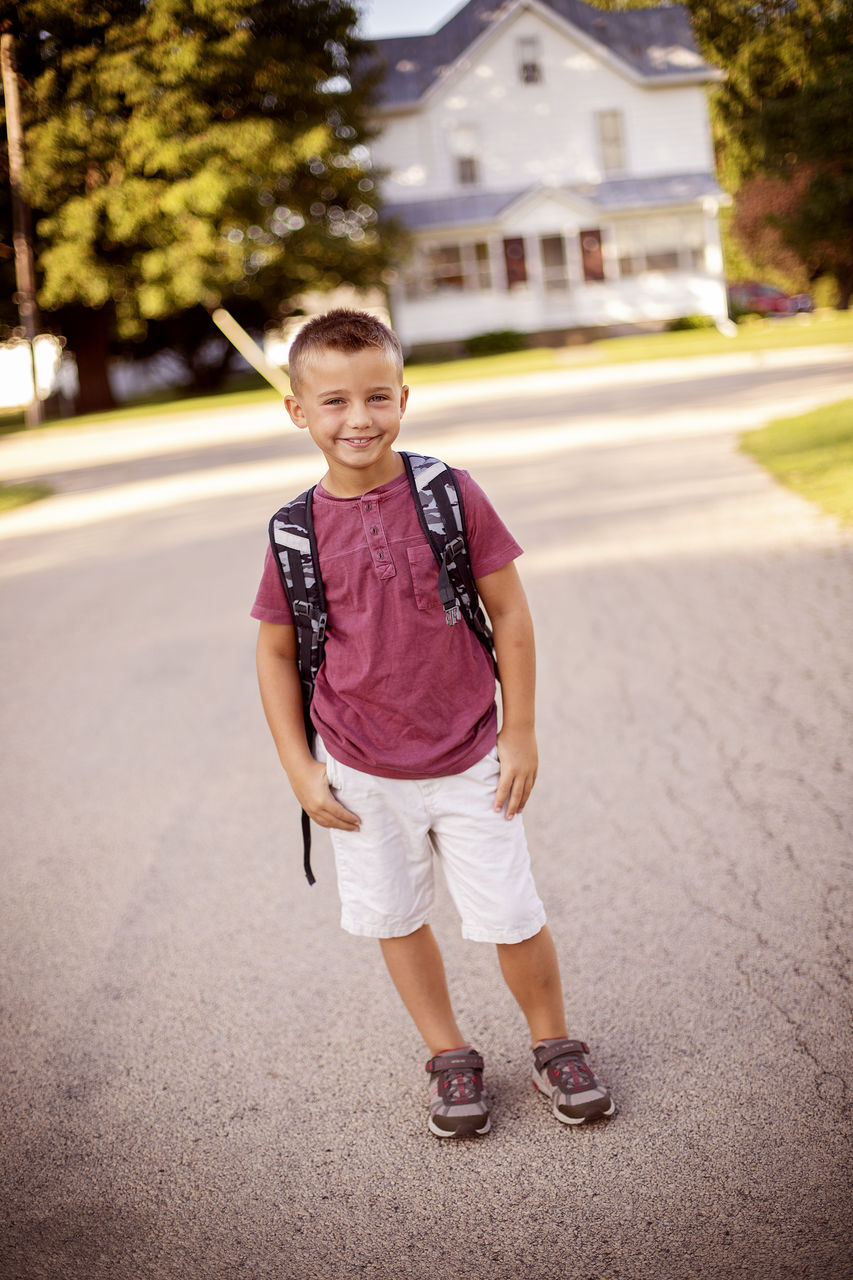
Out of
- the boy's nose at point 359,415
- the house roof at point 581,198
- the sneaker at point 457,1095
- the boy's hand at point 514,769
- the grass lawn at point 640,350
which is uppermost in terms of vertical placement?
the house roof at point 581,198

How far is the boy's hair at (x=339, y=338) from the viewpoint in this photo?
81.2 inches

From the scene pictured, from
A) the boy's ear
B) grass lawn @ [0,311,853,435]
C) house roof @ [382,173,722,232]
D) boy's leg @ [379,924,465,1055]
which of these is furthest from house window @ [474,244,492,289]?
boy's leg @ [379,924,465,1055]

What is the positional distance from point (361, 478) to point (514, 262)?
33.3 m

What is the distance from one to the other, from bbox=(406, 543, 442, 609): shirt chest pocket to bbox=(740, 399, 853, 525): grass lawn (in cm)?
550

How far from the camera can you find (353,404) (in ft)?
6.79

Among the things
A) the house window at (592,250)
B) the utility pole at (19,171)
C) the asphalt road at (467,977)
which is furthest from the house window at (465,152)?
the asphalt road at (467,977)

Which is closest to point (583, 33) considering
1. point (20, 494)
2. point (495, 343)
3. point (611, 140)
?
point (611, 140)

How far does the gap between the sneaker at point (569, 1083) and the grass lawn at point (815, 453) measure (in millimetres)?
5395

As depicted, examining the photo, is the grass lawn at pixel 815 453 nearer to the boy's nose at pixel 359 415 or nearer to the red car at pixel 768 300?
the boy's nose at pixel 359 415

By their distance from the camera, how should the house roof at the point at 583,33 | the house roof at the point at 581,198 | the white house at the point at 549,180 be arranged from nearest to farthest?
the house roof at the point at 581,198 → the white house at the point at 549,180 → the house roof at the point at 583,33

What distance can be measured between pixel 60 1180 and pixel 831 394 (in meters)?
12.8

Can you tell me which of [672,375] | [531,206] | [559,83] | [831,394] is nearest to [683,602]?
[831,394]

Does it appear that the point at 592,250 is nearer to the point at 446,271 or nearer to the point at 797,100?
the point at 446,271

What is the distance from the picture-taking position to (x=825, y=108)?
360 inches
